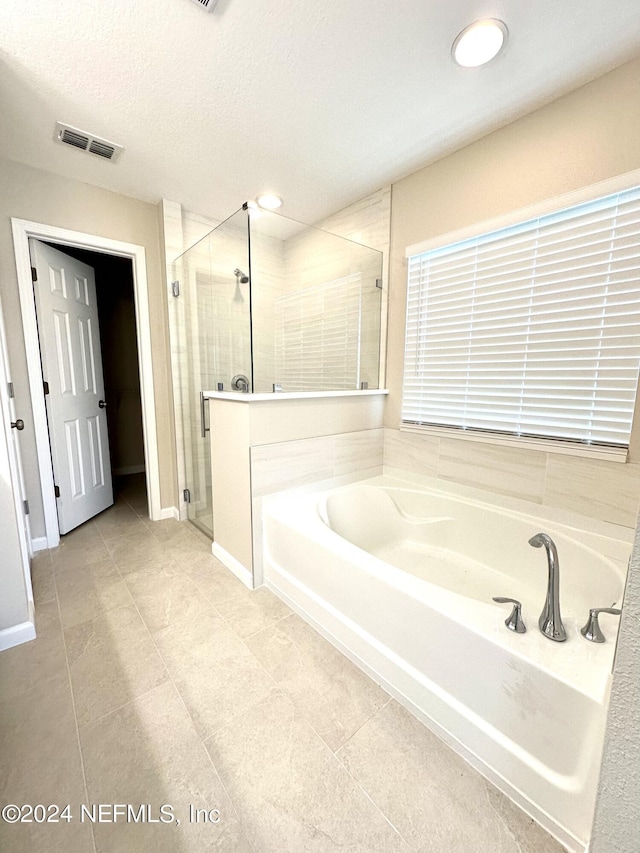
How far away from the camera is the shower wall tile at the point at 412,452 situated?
7.07 ft

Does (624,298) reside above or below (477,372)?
above

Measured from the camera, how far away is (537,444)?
1686mm

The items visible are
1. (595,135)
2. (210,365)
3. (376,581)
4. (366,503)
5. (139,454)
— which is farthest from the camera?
(139,454)

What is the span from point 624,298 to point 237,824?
7.47ft

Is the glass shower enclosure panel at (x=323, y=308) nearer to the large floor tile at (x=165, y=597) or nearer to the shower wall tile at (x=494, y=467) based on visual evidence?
the shower wall tile at (x=494, y=467)

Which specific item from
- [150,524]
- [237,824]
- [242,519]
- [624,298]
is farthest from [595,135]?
[150,524]

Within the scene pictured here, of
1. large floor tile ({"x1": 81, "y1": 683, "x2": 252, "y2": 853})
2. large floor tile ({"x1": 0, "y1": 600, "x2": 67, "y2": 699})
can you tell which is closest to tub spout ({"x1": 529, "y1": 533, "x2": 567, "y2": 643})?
large floor tile ({"x1": 81, "y1": 683, "x2": 252, "y2": 853})

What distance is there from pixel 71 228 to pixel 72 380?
3.37 feet

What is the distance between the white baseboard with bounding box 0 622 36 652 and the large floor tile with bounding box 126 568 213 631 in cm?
42

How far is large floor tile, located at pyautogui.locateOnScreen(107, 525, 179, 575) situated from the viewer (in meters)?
2.10

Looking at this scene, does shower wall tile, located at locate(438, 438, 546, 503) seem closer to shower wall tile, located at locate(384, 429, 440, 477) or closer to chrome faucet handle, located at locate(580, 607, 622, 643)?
shower wall tile, located at locate(384, 429, 440, 477)

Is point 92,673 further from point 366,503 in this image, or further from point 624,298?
point 624,298

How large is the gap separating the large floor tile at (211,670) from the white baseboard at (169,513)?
4.23ft

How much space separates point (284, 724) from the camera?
1146mm
